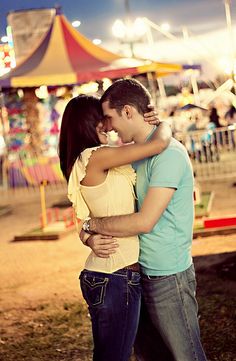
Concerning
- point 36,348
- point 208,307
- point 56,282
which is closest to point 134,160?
point 36,348

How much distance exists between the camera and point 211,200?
1271 centimetres

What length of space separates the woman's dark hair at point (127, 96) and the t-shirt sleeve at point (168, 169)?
0.23 meters

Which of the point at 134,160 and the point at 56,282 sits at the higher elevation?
the point at 134,160

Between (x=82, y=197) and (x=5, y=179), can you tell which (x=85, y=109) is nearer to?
(x=82, y=197)

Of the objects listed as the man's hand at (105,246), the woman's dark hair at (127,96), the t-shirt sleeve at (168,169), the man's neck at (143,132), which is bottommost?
the man's hand at (105,246)

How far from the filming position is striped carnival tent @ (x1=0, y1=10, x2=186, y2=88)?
47.4 feet

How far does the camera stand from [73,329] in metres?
5.66

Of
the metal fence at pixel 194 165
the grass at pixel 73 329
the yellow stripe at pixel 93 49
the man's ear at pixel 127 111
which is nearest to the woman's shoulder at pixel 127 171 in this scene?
the man's ear at pixel 127 111

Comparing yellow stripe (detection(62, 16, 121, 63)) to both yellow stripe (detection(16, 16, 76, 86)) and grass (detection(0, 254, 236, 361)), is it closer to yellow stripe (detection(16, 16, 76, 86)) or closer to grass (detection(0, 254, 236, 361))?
yellow stripe (detection(16, 16, 76, 86))

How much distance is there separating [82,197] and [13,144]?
21.8 m

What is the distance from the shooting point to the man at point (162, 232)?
9.46 feet

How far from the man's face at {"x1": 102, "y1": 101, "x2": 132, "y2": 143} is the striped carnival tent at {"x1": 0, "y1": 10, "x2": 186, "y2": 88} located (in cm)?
1138

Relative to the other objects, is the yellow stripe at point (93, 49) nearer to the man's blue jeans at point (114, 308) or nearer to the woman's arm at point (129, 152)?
the woman's arm at point (129, 152)

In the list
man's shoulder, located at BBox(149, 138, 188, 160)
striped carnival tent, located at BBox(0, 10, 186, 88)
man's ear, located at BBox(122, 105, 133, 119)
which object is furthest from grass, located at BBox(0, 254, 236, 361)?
striped carnival tent, located at BBox(0, 10, 186, 88)
